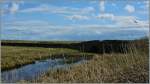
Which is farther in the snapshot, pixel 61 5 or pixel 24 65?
pixel 24 65

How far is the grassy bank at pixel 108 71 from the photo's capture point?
2717mm

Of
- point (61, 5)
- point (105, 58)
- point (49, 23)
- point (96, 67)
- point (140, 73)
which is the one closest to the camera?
point (61, 5)

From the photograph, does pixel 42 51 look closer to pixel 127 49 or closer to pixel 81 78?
pixel 81 78

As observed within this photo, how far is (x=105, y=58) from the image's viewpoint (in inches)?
140

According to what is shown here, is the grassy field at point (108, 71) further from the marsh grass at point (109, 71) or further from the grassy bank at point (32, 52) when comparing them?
the grassy bank at point (32, 52)

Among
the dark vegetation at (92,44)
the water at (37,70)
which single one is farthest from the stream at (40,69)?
the dark vegetation at (92,44)

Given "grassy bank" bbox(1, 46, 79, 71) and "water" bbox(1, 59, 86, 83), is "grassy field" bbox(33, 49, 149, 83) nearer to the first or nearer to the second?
"water" bbox(1, 59, 86, 83)

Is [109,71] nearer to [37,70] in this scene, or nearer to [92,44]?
[92,44]

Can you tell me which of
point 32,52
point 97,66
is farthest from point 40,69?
point 97,66

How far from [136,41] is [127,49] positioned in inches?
7.7

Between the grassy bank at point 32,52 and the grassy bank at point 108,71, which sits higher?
the grassy bank at point 32,52

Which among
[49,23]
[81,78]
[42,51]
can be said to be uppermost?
[49,23]

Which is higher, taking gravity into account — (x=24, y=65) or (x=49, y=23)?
(x=49, y=23)

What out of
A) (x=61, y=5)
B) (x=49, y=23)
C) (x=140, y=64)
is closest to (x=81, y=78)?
(x=140, y=64)
